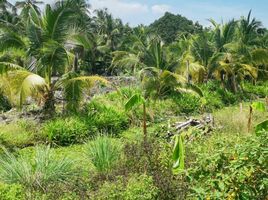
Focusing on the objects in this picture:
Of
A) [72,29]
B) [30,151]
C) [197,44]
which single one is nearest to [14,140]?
[30,151]

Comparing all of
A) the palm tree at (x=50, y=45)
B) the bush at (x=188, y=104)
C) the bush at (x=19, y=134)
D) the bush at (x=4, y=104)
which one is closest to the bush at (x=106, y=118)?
the palm tree at (x=50, y=45)

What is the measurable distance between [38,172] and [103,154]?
4.07ft

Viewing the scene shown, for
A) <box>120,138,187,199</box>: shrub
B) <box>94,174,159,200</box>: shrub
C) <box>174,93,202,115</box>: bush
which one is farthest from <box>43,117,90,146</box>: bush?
<box>94,174,159,200</box>: shrub

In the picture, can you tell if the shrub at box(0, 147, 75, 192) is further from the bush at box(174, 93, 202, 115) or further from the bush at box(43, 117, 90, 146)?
the bush at box(174, 93, 202, 115)

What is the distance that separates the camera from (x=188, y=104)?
16.7 meters

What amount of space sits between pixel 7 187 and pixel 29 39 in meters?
7.94

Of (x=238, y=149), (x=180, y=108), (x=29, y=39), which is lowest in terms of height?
(x=180, y=108)

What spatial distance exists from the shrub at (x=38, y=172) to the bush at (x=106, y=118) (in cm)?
543

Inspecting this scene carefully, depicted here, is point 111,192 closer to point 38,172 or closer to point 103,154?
point 38,172

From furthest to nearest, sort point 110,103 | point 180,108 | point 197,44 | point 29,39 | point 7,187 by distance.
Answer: point 197,44
point 180,108
point 110,103
point 29,39
point 7,187

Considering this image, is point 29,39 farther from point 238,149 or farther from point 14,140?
point 238,149

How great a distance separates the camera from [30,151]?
32.9 feet

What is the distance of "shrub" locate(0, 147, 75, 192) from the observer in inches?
235

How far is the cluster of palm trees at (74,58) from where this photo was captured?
12.1m
